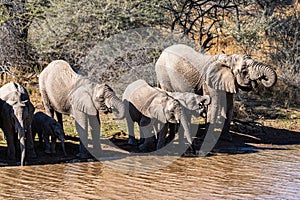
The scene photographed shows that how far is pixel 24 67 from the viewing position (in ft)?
55.2

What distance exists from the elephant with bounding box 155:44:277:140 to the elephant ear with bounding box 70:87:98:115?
277cm

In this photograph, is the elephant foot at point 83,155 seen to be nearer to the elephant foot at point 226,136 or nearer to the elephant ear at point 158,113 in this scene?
the elephant ear at point 158,113

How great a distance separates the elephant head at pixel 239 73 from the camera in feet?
42.5

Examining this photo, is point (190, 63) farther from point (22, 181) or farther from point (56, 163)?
point (22, 181)

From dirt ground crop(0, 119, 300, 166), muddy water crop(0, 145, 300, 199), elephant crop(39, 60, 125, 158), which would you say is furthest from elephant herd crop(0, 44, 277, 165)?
muddy water crop(0, 145, 300, 199)

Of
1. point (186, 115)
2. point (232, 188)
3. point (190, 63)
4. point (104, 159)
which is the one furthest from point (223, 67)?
point (232, 188)

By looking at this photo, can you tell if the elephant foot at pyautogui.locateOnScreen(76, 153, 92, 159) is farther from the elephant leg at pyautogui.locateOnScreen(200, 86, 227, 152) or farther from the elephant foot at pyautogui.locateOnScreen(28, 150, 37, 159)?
the elephant leg at pyautogui.locateOnScreen(200, 86, 227, 152)

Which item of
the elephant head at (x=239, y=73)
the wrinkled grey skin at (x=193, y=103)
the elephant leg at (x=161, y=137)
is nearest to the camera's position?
the elephant leg at (x=161, y=137)

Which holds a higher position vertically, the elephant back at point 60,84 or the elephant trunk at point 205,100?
the elephant back at point 60,84

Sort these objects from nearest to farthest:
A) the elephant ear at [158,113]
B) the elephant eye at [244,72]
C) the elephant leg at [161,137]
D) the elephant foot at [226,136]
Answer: the elephant ear at [158,113], the elephant leg at [161,137], the elephant eye at [244,72], the elephant foot at [226,136]

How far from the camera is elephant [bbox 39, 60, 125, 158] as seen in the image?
11.5 metres

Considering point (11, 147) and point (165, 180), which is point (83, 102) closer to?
point (11, 147)

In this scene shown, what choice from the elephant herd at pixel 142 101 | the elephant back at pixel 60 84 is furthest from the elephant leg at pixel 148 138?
the elephant back at pixel 60 84

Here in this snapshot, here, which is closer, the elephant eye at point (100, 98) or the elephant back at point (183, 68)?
the elephant eye at point (100, 98)
